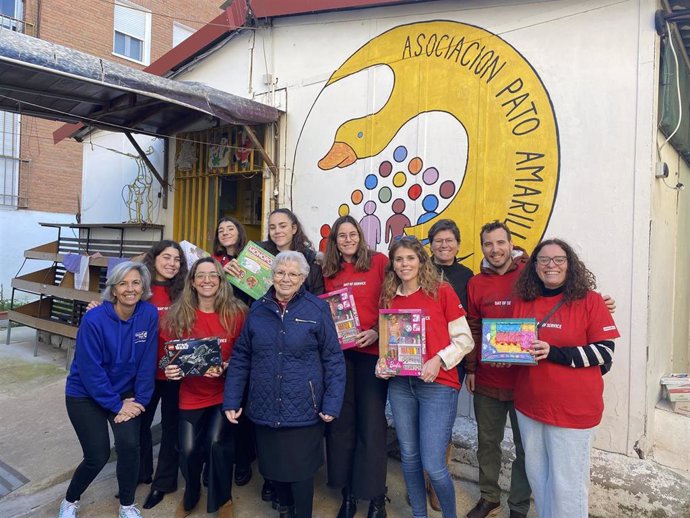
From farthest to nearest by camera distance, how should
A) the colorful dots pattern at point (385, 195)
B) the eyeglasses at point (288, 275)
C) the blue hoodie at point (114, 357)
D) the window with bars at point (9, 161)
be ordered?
1. the window with bars at point (9, 161)
2. the colorful dots pattern at point (385, 195)
3. the blue hoodie at point (114, 357)
4. the eyeglasses at point (288, 275)

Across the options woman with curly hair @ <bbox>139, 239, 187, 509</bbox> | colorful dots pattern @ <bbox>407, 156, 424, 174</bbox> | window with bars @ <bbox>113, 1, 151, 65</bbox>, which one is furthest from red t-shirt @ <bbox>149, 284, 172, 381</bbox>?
window with bars @ <bbox>113, 1, 151, 65</bbox>

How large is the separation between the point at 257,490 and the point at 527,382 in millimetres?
2168

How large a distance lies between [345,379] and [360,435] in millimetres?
486

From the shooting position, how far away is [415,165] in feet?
15.0

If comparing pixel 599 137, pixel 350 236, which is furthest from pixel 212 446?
pixel 599 137

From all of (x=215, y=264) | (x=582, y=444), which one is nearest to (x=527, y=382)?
(x=582, y=444)

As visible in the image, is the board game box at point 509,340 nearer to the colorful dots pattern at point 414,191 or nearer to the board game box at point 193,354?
the board game box at point 193,354

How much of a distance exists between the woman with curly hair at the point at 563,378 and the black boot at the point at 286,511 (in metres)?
1.46

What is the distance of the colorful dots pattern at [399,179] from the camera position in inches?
183

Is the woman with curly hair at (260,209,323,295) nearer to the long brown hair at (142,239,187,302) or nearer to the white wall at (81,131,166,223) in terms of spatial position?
the long brown hair at (142,239,187,302)

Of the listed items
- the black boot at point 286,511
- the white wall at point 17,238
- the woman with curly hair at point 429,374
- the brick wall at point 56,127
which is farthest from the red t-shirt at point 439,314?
the white wall at point 17,238

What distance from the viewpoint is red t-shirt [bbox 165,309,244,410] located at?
304 centimetres

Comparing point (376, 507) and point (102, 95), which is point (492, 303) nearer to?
point (376, 507)

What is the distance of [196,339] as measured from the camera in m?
2.88
